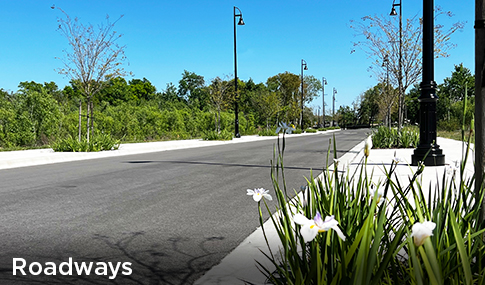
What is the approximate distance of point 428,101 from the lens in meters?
10.1

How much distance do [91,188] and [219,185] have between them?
2454mm

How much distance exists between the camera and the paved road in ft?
12.4

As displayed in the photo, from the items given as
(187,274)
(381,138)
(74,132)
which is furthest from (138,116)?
(187,274)

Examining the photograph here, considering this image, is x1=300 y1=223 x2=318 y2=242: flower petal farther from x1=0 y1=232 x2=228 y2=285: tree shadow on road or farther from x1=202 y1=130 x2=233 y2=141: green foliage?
x1=202 y1=130 x2=233 y2=141: green foliage

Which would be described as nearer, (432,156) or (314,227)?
(314,227)

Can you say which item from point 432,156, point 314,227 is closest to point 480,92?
point 314,227

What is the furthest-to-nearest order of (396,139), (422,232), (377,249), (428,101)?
1. (396,139)
2. (428,101)
3. (377,249)
4. (422,232)

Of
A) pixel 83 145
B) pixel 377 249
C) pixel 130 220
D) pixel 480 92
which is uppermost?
pixel 480 92

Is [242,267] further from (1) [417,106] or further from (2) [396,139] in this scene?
(1) [417,106]

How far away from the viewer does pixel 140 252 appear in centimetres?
408

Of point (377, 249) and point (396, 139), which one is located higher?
point (377, 249)

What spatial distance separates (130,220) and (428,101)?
25.7 ft

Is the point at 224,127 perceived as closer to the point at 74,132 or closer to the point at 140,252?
the point at 74,132

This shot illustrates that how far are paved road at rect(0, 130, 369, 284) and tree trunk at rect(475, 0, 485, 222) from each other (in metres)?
2.23
